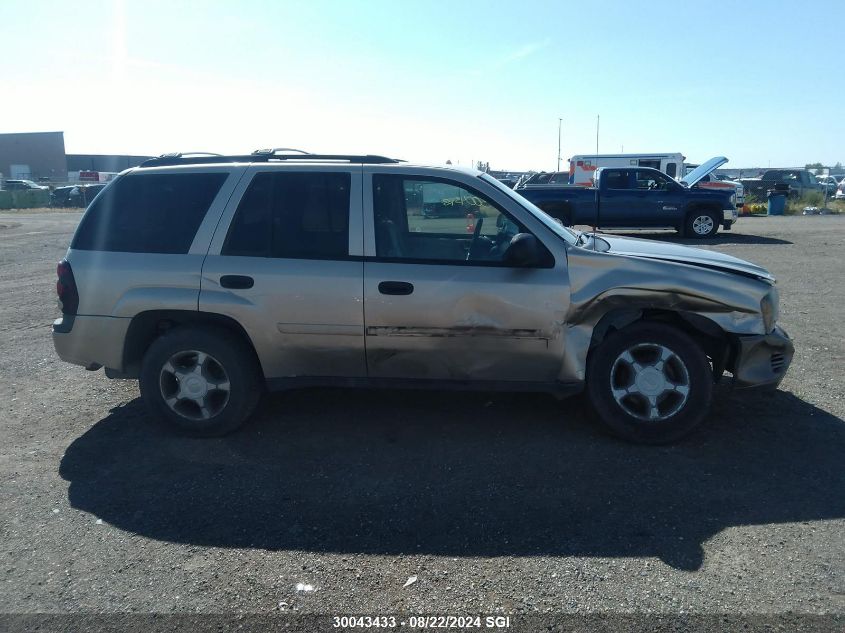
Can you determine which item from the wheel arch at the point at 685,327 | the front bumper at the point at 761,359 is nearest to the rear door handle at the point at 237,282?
the wheel arch at the point at 685,327

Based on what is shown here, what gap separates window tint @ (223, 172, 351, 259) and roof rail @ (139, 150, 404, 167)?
0.72 feet

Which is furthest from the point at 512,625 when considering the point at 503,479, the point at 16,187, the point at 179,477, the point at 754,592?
the point at 16,187

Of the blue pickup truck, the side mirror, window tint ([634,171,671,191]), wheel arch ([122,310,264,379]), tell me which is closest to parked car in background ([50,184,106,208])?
the blue pickup truck

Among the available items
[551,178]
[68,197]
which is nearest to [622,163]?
[551,178]

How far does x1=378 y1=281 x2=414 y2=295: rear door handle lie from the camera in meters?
4.76

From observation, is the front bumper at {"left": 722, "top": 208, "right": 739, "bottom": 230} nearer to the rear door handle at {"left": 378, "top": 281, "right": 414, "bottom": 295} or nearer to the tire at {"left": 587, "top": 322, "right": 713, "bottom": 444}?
the tire at {"left": 587, "top": 322, "right": 713, "bottom": 444}

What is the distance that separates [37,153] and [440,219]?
302ft

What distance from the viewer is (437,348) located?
4.84 metres

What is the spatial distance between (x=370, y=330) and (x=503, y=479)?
1324 mm

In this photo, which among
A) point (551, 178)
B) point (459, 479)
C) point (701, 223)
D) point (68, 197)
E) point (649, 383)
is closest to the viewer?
point (459, 479)

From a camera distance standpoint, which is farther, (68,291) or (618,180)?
(618,180)

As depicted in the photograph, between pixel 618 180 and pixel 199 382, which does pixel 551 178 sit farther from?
pixel 199 382

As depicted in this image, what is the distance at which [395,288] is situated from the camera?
15.6 ft

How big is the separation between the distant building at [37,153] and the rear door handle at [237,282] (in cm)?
8831
